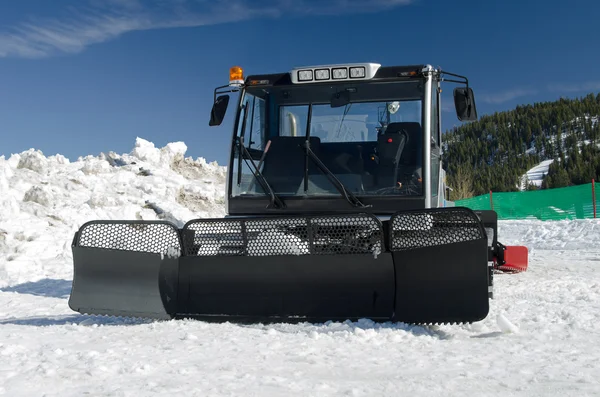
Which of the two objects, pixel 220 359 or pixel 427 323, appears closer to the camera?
pixel 220 359

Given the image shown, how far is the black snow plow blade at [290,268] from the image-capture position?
14.1 feet

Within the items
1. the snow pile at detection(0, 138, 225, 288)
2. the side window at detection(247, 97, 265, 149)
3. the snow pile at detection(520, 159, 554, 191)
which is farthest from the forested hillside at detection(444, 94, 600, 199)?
the side window at detection(247, 97, 265, 149)

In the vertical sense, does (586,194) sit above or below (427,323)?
above

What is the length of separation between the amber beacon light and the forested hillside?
91.7 metres

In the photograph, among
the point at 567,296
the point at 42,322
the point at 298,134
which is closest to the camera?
the point at 42,322

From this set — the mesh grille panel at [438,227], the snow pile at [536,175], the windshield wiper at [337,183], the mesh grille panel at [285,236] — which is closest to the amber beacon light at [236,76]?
the windshield wiper at [337,183]

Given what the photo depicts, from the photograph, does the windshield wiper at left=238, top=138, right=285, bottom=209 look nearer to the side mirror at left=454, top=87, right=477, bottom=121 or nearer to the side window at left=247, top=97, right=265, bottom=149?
the side window at left=247, top=97, right=265, bottom=149

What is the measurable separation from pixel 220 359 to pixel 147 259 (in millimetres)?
1535

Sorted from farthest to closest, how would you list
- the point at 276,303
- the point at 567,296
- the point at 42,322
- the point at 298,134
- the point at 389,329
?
the point at 298,134 → the point at 567,296 → the point at 42,322 → the point at 276,303 → the point at 389,329

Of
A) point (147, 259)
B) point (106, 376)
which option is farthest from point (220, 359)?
point (147, 259)

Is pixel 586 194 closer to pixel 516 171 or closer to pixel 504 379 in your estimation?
pixel 504 379

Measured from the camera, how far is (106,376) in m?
3.24

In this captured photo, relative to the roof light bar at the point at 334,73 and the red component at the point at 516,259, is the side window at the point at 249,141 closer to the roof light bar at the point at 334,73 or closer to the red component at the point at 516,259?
the roof light bar at the point at 334,73

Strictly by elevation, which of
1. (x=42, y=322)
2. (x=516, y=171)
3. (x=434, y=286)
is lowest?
(x=42, y=322)
